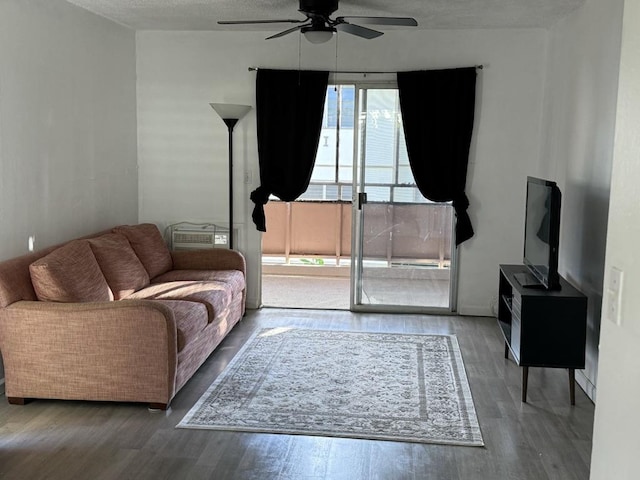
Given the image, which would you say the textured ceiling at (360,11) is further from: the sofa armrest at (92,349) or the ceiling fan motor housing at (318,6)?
the sofa armrest at (92,349)

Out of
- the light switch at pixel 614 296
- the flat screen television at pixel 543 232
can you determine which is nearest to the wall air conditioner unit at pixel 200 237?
the flat screen television at pixel 543 232

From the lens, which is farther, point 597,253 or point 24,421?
point 597,253

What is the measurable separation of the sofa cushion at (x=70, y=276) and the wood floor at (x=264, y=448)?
2.05 ft

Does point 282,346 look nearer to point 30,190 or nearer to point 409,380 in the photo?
point 409,380

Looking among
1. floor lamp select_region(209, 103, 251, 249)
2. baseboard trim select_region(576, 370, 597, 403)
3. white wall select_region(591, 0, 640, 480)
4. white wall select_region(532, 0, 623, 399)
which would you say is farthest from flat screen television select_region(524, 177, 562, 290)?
floor lamp select_region(209, 103, 251, 249)

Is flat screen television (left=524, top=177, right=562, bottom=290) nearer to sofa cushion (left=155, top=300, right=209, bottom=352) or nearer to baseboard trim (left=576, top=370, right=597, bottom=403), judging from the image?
baseboard trim (left=576, top=370, right=597, bottom=403)

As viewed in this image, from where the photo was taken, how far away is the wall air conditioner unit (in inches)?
245

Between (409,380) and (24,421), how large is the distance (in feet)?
7.47

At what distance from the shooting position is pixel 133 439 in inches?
135

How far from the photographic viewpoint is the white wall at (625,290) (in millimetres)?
1395

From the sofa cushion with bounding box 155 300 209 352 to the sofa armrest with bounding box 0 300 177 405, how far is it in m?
0.20

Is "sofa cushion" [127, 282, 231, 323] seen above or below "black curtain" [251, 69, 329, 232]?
below

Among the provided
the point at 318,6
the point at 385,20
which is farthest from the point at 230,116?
the point at 385,20

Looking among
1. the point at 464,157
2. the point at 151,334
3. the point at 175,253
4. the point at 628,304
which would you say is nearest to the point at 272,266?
the point at 175,253
